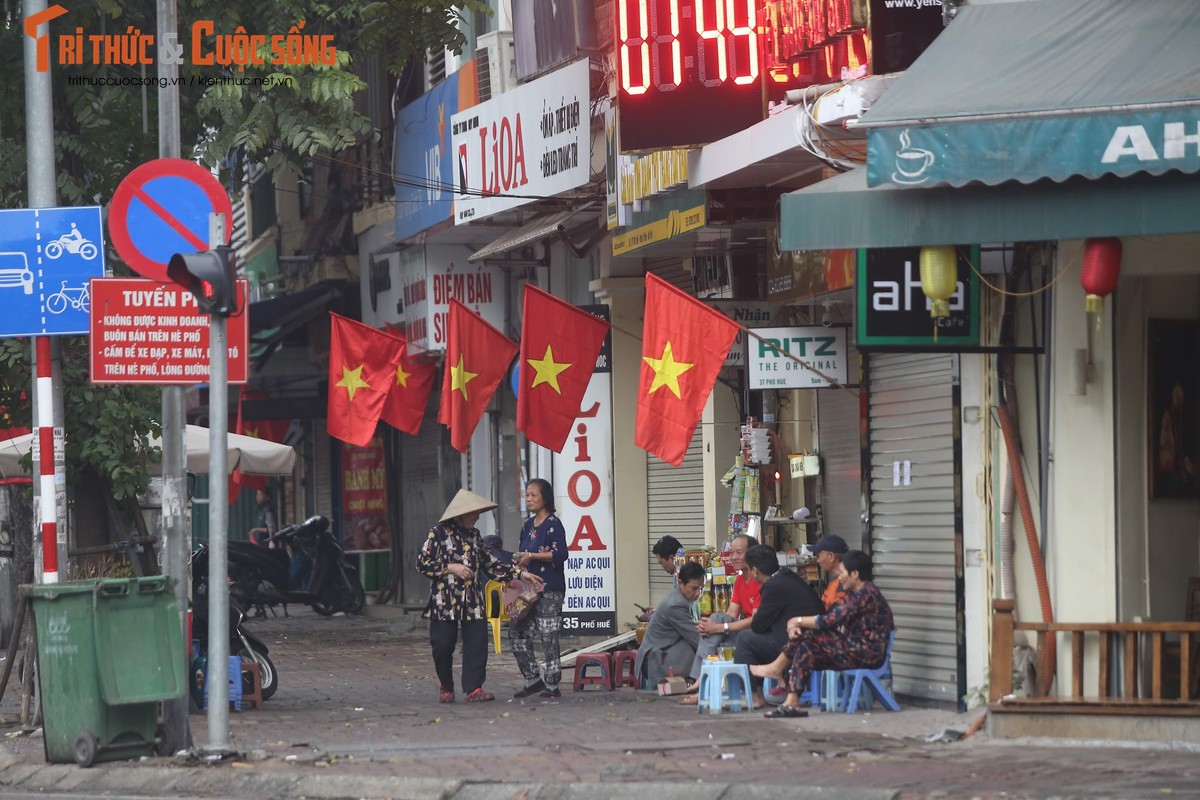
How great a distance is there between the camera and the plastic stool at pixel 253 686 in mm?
14391

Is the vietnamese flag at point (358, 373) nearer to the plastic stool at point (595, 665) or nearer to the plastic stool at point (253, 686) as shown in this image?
the plastic stool at point (595, 665)

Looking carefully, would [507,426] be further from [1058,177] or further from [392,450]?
[1058,177]

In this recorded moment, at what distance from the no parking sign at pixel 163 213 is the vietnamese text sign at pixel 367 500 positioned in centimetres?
1732

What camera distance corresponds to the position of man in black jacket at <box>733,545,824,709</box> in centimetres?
1364

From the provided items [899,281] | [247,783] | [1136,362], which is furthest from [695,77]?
[247,783]

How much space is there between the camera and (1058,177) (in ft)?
31.6

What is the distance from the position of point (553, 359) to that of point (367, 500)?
1323 cm

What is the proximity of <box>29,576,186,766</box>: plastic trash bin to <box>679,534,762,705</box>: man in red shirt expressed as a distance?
4240 millimetres

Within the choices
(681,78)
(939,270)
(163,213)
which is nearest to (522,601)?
(681,78)

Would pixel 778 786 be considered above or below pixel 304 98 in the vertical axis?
below

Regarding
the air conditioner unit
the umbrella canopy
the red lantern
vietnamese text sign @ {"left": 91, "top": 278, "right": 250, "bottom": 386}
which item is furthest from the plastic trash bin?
the air conditioner unit

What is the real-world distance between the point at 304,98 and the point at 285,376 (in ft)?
39.8

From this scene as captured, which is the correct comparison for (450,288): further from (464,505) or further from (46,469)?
(46,469)

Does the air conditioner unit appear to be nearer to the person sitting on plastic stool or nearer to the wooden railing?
the person sitting on plastic stool
